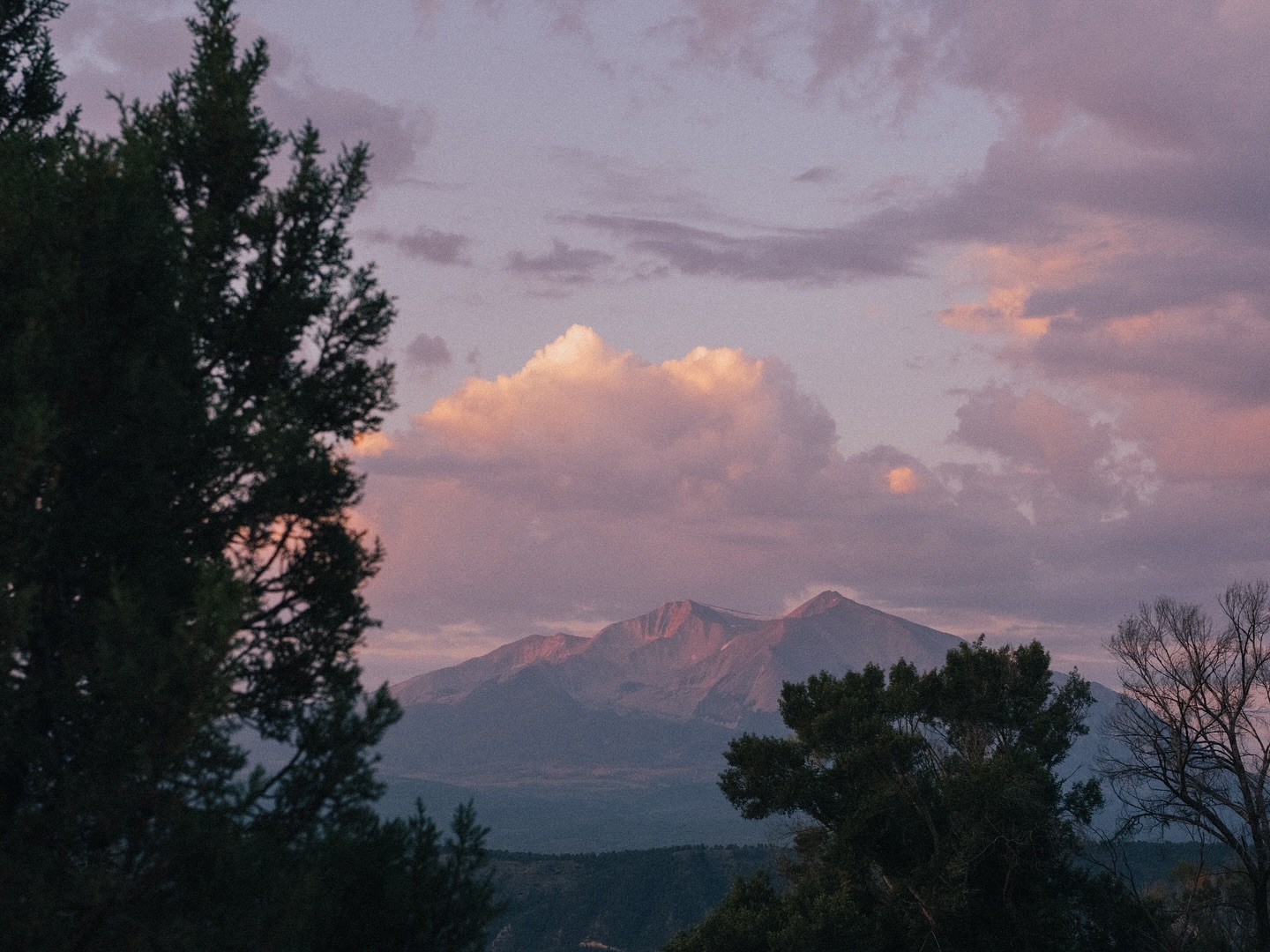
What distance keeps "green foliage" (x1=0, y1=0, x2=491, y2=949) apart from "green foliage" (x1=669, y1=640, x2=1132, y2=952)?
21.6 meters

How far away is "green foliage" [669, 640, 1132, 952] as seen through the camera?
33.2m

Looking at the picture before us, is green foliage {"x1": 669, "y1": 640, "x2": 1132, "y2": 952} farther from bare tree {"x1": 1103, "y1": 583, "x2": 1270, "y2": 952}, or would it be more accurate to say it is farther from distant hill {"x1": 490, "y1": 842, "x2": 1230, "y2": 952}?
distant hill {"x1": 490, "y1": 842, "x2": 1230, "y2": 952}

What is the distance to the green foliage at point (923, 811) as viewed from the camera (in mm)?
33219

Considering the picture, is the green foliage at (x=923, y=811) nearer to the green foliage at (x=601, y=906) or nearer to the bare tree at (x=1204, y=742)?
the bare tree at (x=1204, y=742)

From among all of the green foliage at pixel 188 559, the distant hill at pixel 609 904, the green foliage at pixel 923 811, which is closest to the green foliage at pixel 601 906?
the distant hill at pixel 609 904

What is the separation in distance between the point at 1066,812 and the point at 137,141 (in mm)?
34214

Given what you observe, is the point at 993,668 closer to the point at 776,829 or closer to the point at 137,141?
the point at 776,829

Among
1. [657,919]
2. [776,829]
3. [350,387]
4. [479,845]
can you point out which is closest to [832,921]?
[776,829]

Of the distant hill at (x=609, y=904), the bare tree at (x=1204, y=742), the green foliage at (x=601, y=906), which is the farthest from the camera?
the green foliage at (x=601, y=906)

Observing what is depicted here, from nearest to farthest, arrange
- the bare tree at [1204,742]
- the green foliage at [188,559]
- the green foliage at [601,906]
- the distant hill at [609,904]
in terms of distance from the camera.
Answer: the green foliage at [188,559]
the bare tree at [1204,742]
the distant hill at [609,904]
the green foliage at [601,906]

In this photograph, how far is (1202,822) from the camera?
2753 cm

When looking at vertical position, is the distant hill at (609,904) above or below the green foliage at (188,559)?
below

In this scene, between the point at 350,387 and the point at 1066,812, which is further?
the point at 1066,812

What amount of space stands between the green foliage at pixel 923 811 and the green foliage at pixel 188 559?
21565 mm
